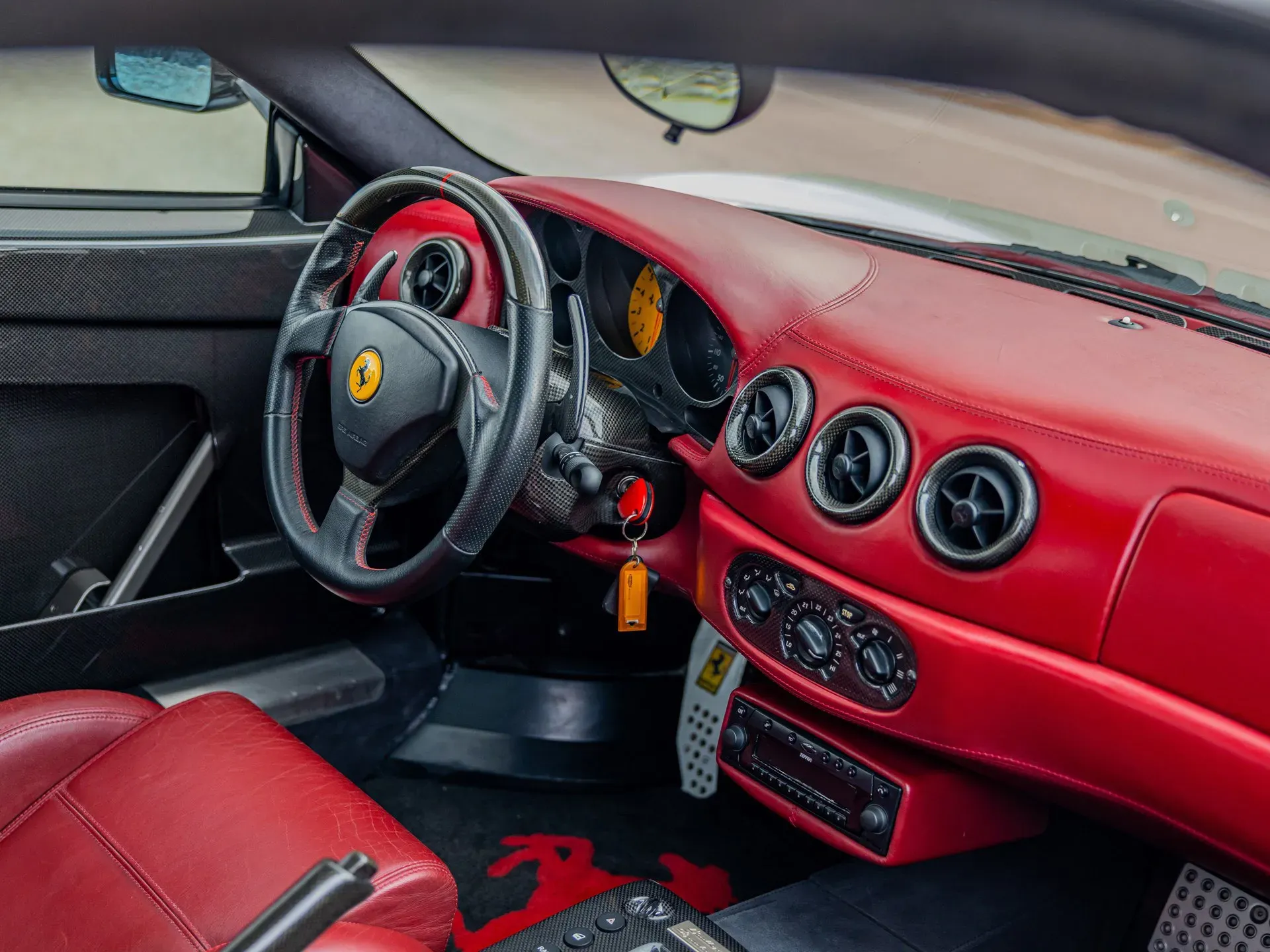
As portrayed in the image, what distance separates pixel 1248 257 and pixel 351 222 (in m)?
1.05

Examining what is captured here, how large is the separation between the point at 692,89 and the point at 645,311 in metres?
0.83

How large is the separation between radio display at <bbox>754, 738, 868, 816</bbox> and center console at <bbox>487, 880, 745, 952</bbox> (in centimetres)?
20

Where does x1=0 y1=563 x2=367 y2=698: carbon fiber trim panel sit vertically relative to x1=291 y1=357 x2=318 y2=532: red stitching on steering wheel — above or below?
below

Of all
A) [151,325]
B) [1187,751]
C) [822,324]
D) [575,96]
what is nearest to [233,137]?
[151,325]

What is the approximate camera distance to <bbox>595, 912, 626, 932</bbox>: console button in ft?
4.35

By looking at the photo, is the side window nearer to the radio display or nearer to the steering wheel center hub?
the steering wheel center hub

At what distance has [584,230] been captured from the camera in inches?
63.9

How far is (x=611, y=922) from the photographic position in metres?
1.33

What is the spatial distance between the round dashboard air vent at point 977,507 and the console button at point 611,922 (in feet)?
1.86

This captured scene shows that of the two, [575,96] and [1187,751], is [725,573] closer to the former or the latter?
[1187,751]

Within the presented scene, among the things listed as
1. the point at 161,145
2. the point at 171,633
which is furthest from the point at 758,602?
the point at 161,145

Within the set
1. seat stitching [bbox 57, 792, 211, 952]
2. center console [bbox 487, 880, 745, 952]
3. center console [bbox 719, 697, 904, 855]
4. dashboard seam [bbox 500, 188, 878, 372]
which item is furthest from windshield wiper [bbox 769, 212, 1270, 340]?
seat stitching [bbox 57, 792, 211, 952]

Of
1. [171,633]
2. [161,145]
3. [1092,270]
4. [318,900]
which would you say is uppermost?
[1092,270]

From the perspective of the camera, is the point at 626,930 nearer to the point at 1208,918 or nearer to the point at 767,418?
the point at 767,418
